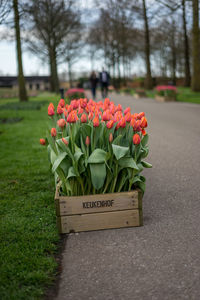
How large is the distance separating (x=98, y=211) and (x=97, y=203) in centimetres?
8

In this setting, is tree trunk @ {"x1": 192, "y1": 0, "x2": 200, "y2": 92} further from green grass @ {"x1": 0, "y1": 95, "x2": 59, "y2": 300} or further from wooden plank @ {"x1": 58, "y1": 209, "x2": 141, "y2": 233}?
wooden plank @ {"x1": 58, "y1": 209, "x2": 141, "y2": 233}

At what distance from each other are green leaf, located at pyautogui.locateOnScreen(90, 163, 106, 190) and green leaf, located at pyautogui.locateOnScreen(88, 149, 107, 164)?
0.21 feet

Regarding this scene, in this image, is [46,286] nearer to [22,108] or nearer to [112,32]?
[22,108]

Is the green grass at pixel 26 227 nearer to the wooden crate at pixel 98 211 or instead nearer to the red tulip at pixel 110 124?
the wooden crate at pixel 98 211

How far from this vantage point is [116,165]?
3.39m

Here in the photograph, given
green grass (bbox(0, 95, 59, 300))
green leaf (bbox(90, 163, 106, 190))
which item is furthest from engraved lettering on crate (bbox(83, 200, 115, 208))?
green grass (bbox(0, 95, 59, 300))

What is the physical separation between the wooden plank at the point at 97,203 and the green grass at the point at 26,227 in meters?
0.28

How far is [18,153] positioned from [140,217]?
14.6 ft

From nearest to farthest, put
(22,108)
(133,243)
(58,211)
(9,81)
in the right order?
(133,243) → (58,211) → (22,108) → (9,81)

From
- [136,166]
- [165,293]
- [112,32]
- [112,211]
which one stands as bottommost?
[165,293]

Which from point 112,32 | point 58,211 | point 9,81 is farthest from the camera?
point 9,81

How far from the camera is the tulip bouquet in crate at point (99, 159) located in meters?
3.31

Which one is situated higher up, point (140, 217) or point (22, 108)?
point (22, 108)

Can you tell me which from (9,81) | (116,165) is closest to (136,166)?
(116,165)
